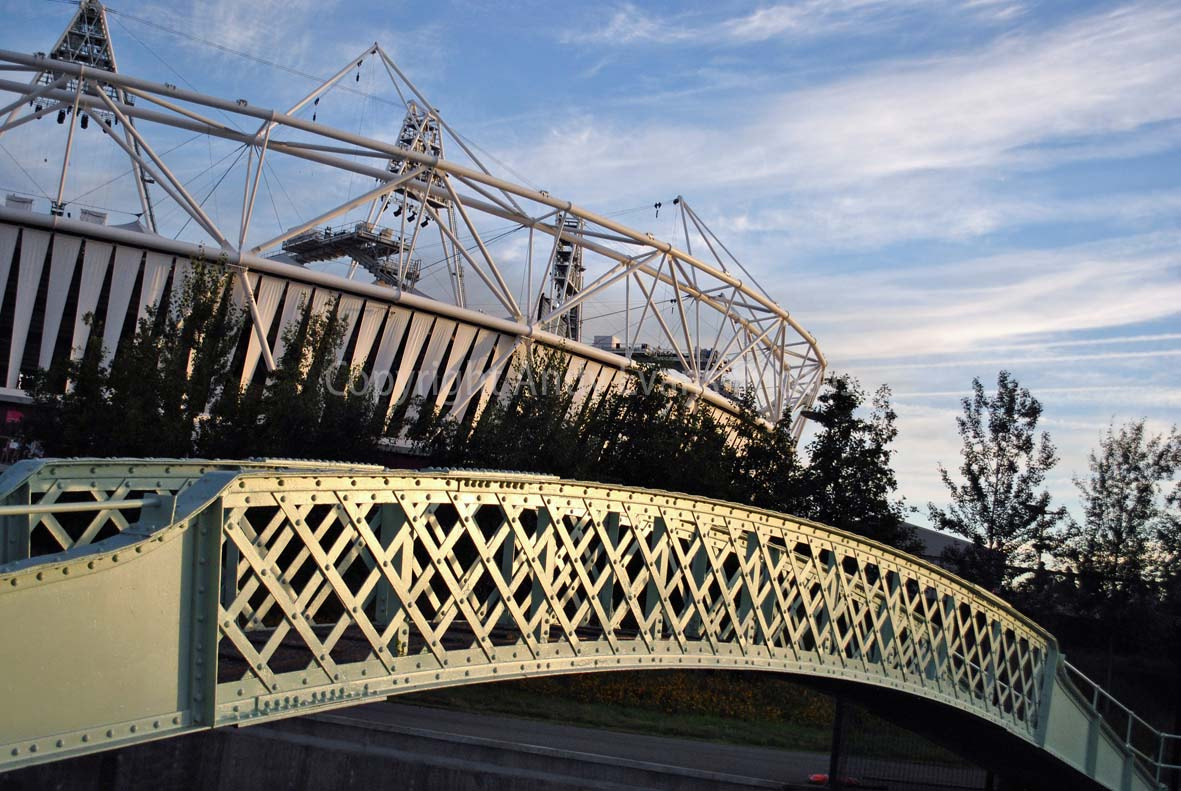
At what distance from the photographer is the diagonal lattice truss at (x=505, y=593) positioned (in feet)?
31.5

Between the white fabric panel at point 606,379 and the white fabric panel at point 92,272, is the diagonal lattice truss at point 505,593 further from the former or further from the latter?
the white fabric panel at point 606,379

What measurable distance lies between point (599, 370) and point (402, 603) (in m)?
50.1

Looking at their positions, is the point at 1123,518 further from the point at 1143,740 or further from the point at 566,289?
the point at 566,289

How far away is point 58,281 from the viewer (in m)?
47.7

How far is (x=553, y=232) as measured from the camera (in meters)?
54.7

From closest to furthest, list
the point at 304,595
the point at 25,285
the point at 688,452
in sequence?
the point at 304,595
the point at 688,452
the point at 25,285

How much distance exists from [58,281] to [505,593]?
4201cm

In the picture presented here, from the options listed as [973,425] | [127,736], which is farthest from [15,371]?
[127,736]

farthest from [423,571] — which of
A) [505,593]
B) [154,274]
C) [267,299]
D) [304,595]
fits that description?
[154,274]

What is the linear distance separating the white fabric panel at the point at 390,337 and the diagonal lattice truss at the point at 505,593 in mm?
32804

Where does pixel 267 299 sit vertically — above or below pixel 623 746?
above

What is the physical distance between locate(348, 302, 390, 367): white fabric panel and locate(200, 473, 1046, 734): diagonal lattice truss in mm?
32026

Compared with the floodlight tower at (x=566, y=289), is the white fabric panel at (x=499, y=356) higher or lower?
lower

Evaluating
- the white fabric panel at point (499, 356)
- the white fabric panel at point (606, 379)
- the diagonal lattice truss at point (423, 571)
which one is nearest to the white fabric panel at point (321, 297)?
the white fabric panel at point (499, 356)
